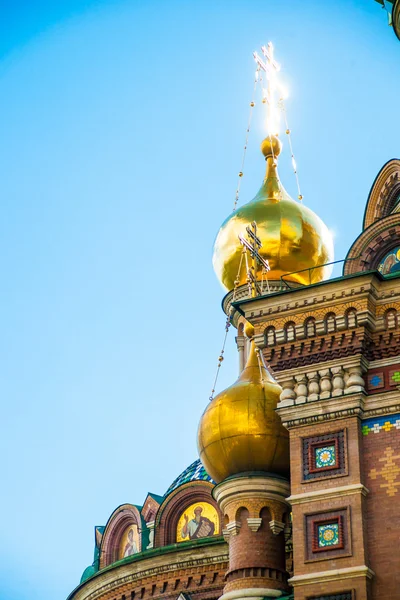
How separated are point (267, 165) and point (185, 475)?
5917 mm

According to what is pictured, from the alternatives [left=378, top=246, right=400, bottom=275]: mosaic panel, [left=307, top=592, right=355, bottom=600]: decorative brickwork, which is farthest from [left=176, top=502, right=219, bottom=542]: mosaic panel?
[left=307, top=592, right=355, bottom=600]: decorative brickwork

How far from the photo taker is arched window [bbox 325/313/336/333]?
15.2 meters

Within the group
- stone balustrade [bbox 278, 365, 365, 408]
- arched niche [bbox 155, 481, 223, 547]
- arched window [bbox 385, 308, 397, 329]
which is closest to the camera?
stone balustrade [bbox 278, 365, 365, 408]

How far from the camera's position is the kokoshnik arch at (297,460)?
14.0m

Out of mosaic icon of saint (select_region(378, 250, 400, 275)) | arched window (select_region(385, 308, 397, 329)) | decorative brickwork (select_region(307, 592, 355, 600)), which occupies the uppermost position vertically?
mosaic icon of saint (select_region(378, 250, 400, 275))

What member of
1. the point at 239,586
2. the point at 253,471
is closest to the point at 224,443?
the point at 253,471

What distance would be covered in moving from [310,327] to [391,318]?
3.23 feet

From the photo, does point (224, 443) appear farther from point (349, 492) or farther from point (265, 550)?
point (349, 492)

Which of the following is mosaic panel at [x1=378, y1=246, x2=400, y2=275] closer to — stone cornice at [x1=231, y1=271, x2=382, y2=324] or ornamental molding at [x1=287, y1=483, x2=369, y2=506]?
stone cornice at [x1=231, y1=271, x2=382, y2=324]

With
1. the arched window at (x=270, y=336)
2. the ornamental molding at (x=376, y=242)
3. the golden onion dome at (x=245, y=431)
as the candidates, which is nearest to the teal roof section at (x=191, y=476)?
the golden onion dome at (x=245, y=431)

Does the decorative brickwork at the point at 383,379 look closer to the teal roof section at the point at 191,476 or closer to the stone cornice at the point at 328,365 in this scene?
the stone cornice at the point at 328,365

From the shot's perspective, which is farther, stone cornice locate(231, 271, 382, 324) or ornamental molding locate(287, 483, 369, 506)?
stone cornice locate(231, 271, 382, 324)

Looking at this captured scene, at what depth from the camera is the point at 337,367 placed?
49.7 feet

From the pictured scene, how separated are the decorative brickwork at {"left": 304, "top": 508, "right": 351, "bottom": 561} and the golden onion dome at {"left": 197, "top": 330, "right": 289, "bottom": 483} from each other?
2.70m
